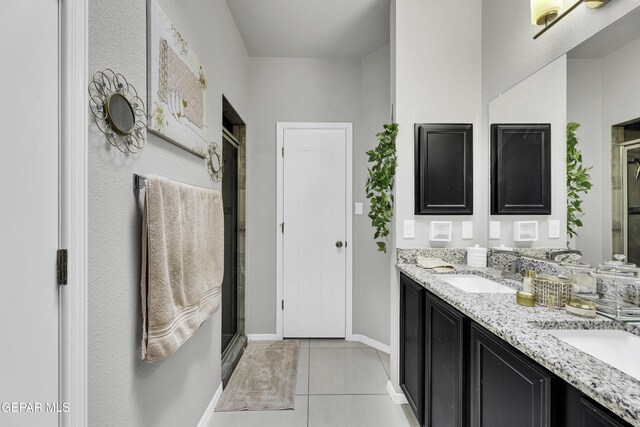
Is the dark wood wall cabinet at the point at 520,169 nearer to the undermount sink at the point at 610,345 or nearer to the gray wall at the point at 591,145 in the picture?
the gray wall at the point at 591,145

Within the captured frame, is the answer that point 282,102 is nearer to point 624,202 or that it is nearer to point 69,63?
point 69,63

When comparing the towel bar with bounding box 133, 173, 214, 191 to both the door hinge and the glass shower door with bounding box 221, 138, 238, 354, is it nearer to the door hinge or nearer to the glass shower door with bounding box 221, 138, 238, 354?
the door hinge

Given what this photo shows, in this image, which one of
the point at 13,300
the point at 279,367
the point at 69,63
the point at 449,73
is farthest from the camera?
the point at 279,367

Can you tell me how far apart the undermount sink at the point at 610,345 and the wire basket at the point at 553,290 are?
0.53ft

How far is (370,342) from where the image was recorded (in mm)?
3021

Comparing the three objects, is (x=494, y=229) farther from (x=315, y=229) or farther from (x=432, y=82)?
(x=315, y=229)

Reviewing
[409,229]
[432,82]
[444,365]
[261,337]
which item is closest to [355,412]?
[444,365]

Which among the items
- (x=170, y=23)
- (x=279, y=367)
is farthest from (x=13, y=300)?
(x=279, y=367)

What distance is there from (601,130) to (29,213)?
1961 millimetres

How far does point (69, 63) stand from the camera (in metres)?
0.86

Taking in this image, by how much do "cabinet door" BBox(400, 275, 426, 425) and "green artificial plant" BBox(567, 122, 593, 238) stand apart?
77 centimetres

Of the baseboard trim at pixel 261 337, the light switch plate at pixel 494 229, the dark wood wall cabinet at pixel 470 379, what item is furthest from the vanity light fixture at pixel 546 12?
the baseboard trim at pixel 261 337

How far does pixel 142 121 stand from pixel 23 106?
458 mm

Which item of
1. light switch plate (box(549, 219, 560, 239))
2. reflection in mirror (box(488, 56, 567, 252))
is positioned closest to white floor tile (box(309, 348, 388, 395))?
reflection in mirror (box(488, 56, 567, 252))
